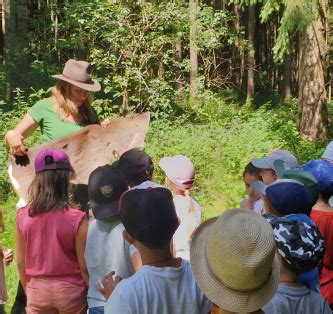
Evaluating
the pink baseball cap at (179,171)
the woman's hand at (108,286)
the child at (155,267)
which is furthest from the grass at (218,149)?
the child at (155,267)

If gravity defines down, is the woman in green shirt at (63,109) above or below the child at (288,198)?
above

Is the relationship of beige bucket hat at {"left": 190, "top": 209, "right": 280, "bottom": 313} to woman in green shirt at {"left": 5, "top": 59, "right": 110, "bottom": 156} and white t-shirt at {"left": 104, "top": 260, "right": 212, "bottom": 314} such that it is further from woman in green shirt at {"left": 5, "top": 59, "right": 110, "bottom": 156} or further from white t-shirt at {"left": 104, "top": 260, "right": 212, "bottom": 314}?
woman in green shirt at {"left": 5, "top": 59, "right": 110, "bottom": 156}

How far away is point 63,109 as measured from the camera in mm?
4418

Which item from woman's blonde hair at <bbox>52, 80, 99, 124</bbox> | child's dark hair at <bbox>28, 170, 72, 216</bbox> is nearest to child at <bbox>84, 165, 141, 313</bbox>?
child's dark hair at <bbox>28, 170, 72, 216</bbox>

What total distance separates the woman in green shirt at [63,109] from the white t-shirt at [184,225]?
973 mm

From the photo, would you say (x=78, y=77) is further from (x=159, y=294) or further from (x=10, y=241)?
(x=10, y=241)

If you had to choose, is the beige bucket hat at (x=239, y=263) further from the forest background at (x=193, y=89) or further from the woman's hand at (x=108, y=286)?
the forest background at (x=193, y=89)

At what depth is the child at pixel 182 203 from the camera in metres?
4.07

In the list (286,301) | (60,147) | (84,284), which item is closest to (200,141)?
(60,147)

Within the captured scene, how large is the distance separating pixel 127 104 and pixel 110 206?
9.57 metres

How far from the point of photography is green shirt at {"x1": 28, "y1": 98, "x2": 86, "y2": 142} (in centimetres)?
437

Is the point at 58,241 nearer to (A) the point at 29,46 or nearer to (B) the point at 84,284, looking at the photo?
(B) the point at 84,284

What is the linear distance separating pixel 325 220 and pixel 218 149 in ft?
25.3

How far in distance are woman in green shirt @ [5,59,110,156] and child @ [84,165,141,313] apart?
115 centimetres
